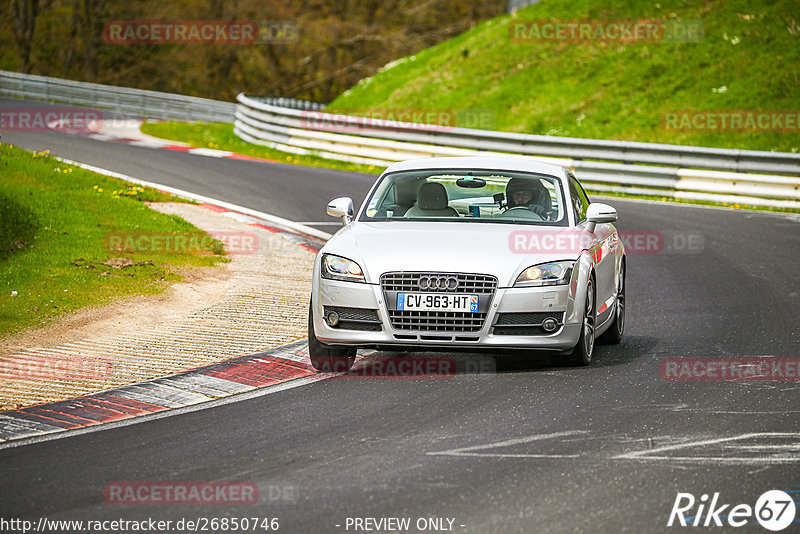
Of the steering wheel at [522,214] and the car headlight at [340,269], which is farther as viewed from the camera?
the steering wheel at [522,214]

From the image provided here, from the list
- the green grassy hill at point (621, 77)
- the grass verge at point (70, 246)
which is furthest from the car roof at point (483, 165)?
the green grassy hill at point (621, 77)

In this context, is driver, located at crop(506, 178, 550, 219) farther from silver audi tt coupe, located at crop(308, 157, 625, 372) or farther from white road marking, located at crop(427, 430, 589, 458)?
white road marking, located at crop(427, 430, 589, 458)

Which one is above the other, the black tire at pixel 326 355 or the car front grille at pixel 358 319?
the car front grille at pixel 358 319

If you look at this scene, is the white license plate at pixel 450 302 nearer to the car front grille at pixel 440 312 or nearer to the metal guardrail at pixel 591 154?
the car front grille at pixel 440 312

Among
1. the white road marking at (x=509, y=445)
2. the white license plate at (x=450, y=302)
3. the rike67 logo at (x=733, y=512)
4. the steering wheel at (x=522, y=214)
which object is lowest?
the white road marking at (x=509, y=445)

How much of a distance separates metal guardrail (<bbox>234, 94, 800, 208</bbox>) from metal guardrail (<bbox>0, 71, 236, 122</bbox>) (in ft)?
37.8

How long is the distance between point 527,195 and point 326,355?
2.34 m

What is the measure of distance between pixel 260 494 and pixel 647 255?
11.1 meters

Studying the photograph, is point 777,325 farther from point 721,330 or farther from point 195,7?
point 195,7

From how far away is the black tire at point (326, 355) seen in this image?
363 inches

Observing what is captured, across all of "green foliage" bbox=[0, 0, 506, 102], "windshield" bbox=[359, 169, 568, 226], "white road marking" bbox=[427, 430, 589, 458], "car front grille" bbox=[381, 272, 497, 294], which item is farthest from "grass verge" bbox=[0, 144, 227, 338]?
"green foliage" bbox=[0, 0, 506, 102]

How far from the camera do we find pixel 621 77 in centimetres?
3077

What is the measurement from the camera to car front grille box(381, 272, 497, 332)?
28.7ft

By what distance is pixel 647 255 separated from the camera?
53.2 ft
